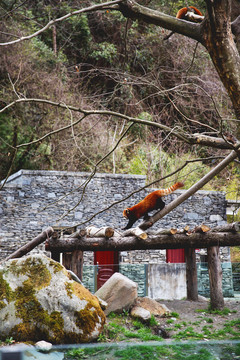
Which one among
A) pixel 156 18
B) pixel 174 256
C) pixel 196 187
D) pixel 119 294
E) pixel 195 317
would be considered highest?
pixel 156 18

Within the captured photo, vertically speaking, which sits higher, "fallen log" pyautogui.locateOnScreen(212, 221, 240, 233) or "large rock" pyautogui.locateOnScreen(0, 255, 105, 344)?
"fallen log" pyautogui.locateOnScreen(212, 221, 240, 233)

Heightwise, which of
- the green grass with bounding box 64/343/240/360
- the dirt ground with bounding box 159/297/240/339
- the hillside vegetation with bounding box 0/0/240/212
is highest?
the hillside vegetation with bounding box 0/0/240/212

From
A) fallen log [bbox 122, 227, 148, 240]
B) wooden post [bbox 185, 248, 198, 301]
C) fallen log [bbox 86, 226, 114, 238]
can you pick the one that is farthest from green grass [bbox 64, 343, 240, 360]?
wooden post [bbox 185, 248, 198, 301]

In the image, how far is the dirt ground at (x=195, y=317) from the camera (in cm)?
828

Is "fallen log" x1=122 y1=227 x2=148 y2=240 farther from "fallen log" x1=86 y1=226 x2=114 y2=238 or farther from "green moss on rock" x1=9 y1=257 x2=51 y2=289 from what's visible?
"green moss on rock" x1=9 y1=257 x2=51 y2=289

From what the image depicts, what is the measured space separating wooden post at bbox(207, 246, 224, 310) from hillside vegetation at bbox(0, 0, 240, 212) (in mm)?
4344

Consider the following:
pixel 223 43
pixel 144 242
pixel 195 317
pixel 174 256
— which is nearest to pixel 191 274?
pixel 195 317

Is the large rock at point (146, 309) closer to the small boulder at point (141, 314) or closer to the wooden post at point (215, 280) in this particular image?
the small boulder at point (141, 314)

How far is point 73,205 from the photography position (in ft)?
46.5

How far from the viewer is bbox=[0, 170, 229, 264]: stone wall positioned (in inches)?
529

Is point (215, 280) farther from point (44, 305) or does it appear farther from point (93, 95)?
point (93, 95)

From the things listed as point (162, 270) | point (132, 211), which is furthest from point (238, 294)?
point (132, 211)

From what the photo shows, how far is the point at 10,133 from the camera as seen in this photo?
1515 centimetres

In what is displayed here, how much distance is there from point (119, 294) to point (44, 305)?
2.54 metres
